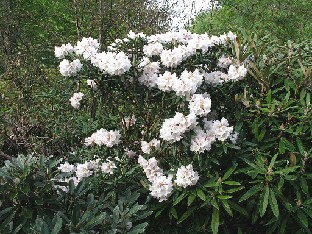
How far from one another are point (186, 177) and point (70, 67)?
1.14 meters

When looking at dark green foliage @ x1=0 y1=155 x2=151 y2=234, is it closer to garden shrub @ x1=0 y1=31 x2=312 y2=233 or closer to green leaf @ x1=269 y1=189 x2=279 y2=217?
garden shrub @ x1=0 y1=31 x2=312 y2=233

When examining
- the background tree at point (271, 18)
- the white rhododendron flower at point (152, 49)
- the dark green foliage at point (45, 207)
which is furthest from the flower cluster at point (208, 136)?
→ the background tree at point (271, 18)

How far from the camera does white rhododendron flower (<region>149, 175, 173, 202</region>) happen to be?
10.0 ft

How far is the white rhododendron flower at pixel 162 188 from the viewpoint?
3.06m

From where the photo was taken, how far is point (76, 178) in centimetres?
343

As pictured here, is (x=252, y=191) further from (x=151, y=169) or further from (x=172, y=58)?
(x=172, y=58)

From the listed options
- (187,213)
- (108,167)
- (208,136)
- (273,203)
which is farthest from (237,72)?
(108,167)

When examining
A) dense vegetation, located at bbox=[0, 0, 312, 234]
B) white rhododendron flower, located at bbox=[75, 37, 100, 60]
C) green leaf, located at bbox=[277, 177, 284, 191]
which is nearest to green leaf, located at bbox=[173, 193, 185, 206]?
dense vegetation, located at bbox=[0, 0, 312, 234]

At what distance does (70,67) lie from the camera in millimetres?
3221

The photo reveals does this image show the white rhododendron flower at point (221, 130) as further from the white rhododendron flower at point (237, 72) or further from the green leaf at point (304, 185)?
the green leaf at point (304, 185)

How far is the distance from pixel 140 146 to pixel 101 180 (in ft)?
1.90

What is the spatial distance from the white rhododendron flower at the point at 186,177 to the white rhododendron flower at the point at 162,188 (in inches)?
2.6

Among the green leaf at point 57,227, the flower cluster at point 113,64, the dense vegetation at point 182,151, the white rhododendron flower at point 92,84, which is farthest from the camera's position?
the white rhododendron flower at point 92,84

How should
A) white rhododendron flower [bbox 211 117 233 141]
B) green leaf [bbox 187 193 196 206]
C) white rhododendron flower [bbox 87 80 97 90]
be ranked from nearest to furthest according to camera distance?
green leaf [bbox 187 193 196 206] < white rhododendron flower [bbox 211 117 233 141] < white rhododendron flower [bbox 87 80 97 90]
